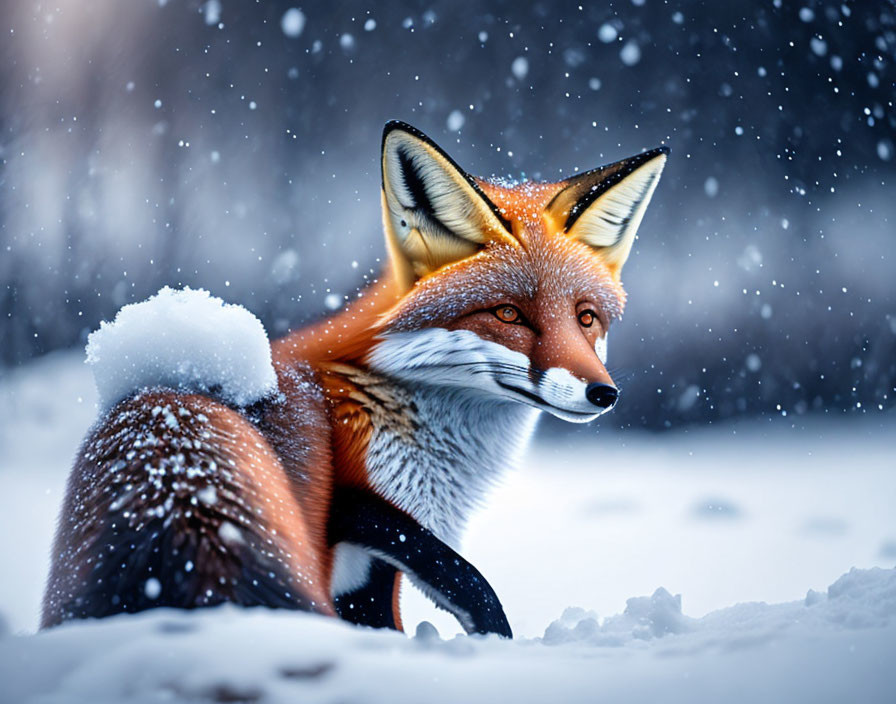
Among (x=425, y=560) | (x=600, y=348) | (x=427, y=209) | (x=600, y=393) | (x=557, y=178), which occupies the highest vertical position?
(x=557, y=178)

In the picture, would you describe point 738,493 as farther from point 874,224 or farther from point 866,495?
point 874,224

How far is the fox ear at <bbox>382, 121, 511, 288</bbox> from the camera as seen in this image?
1138 millimetres

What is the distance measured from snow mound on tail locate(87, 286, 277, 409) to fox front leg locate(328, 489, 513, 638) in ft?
0.74

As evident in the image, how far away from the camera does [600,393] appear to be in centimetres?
99

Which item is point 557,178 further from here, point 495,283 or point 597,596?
point 597,596

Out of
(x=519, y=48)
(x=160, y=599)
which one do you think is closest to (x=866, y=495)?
(x=519, y=48)

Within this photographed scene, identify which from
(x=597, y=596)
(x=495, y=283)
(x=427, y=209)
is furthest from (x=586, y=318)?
(x=597, y=596)

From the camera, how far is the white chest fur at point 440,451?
1131 millimetres

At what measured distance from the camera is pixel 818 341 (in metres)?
1.86

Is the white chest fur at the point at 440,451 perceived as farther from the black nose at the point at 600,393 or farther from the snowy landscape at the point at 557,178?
the black nose at the point at 600,393

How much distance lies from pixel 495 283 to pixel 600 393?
26 cm

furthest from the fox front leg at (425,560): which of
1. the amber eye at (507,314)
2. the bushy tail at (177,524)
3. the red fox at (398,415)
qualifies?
the amber eye at (507,314)

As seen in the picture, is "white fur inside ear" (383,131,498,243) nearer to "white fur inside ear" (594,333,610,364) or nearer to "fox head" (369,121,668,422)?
"fox head" (369,121,668,422)

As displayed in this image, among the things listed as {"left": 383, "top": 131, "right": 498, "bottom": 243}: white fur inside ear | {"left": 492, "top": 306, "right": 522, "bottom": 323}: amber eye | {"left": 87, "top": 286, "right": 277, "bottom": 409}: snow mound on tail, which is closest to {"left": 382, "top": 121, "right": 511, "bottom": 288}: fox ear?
{"left": 383, "top": 131, "right": 498, "bottom": 243}: white fur inside ear
